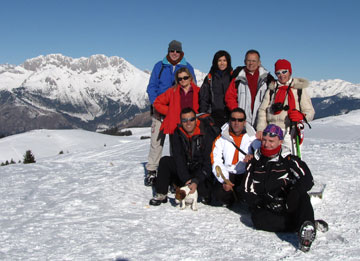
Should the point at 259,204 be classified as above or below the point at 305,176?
below

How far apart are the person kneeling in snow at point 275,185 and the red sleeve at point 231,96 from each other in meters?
1.40

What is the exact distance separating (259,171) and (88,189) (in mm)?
3827

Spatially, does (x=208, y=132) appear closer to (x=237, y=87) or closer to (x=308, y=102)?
(x=237, y=87)

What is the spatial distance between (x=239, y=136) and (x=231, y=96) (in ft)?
2.83

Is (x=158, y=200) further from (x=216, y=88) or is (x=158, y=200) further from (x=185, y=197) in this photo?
(x=216, y=88)

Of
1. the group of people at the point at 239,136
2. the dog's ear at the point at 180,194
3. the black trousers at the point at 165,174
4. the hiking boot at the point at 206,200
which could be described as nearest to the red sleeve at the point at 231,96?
the group of people at the point at 239,136

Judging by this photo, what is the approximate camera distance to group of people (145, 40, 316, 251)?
16.4 ft

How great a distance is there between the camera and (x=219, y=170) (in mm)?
5730

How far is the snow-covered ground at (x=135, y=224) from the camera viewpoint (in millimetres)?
4348

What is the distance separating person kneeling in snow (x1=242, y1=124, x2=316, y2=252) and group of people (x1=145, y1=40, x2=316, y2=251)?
1cm

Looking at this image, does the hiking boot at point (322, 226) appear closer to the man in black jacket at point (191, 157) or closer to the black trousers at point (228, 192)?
the black trousers at point (228, 192)

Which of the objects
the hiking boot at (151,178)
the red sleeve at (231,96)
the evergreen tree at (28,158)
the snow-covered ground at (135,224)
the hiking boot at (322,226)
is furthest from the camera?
the evergreen tree at (28,158)

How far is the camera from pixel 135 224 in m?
5.36

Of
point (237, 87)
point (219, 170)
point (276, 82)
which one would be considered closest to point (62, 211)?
point (219, 170)
